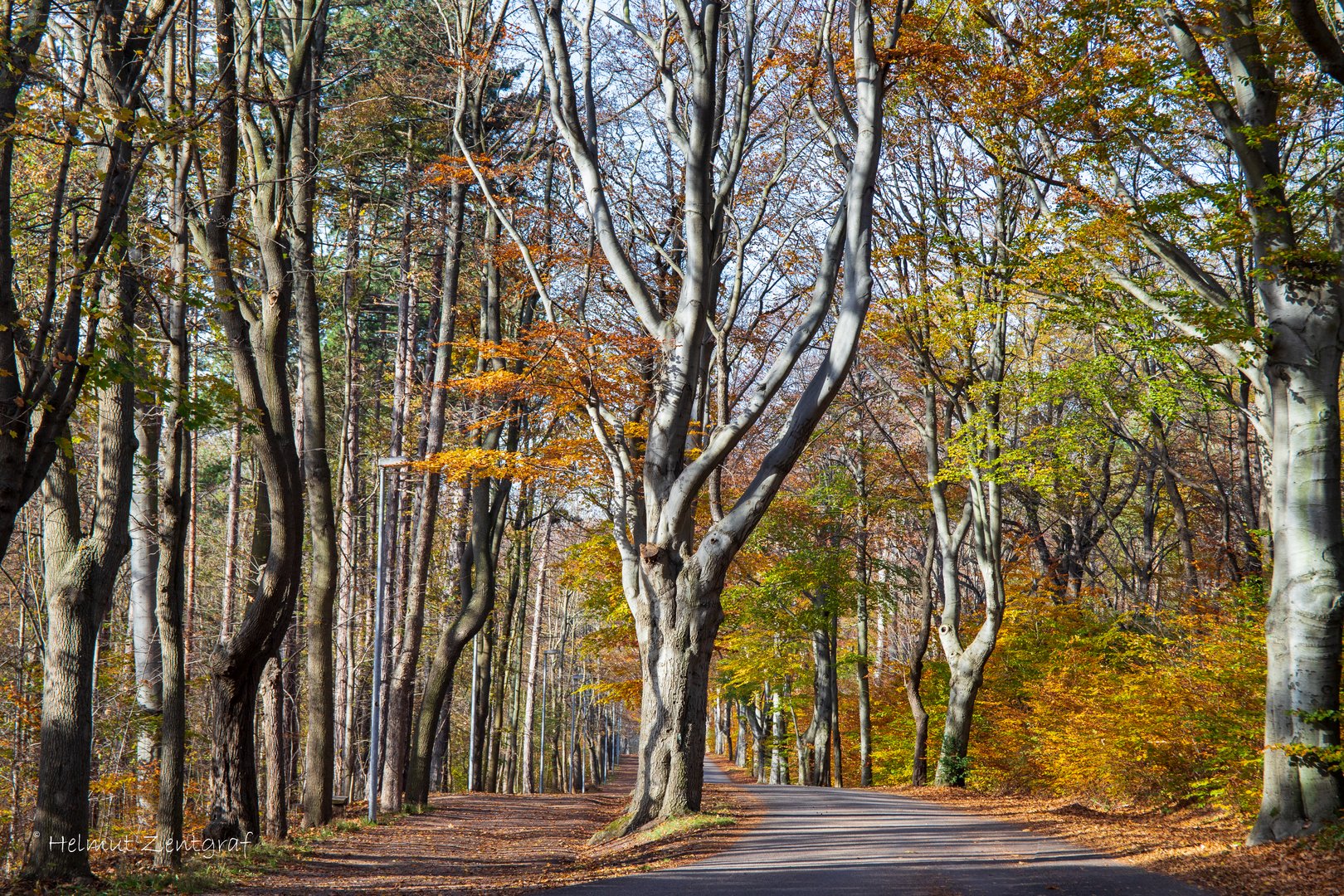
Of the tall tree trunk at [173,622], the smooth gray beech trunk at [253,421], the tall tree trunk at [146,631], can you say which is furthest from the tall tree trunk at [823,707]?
the tall tree trunk at [173,622]

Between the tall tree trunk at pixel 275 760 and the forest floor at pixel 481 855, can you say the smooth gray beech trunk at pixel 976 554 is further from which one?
the tall tree trunk at pixel 275 760

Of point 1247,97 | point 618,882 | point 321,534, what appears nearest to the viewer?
point 618,882

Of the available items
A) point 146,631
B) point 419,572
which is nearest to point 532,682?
point 419,572

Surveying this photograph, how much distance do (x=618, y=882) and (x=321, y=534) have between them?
679 cm

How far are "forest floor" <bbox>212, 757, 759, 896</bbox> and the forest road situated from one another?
1.69 feet

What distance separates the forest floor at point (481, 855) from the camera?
8.53 meters

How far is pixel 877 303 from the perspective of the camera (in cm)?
1862

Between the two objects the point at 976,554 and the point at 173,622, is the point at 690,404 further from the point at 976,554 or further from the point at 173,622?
the point at 976,554

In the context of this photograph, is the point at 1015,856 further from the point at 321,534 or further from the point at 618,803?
the point at 618,803

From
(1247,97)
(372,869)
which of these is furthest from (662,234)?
(372,869)

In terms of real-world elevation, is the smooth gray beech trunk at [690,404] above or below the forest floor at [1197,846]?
above

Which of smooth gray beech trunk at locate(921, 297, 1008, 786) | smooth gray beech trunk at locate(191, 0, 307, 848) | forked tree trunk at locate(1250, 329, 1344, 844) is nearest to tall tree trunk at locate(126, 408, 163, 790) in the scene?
smooth gray beech trunk at locate(191, 0, 307, 848)

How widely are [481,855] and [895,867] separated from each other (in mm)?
5185

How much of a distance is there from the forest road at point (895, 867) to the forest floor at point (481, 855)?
52 centimetres
